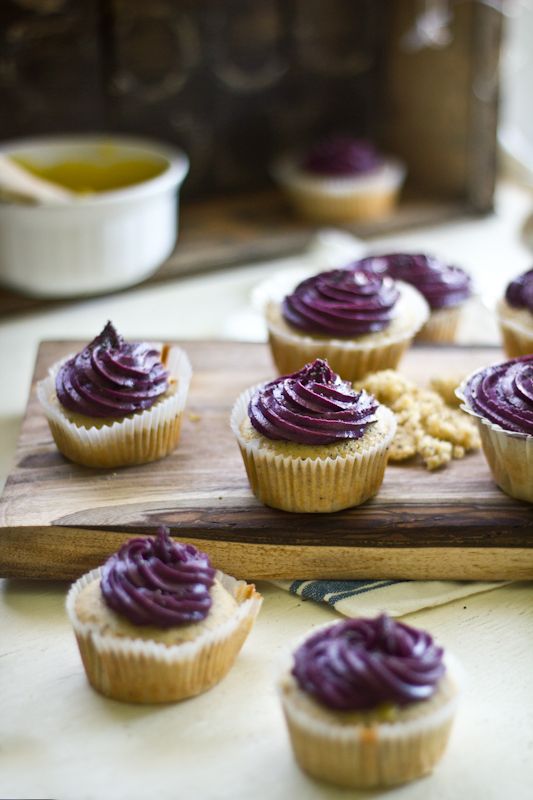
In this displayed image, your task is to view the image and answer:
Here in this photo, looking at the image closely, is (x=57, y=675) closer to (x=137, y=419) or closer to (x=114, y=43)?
(x=137, y=419)

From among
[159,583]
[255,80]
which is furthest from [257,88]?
[159,583]

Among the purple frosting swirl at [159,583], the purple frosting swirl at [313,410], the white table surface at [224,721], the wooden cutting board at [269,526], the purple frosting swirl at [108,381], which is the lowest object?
the white table surface at [224,721]

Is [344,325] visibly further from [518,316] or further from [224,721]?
[224,721]

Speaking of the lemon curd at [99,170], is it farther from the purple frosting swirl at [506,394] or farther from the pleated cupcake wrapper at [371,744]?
the pleated cupcake wrapper at [371,744]

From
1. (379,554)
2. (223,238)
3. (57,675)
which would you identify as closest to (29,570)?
(57,675)

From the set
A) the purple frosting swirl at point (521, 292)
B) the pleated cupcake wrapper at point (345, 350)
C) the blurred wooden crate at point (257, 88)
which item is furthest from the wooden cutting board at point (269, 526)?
the blurred wooden crate at point (257, 88)
